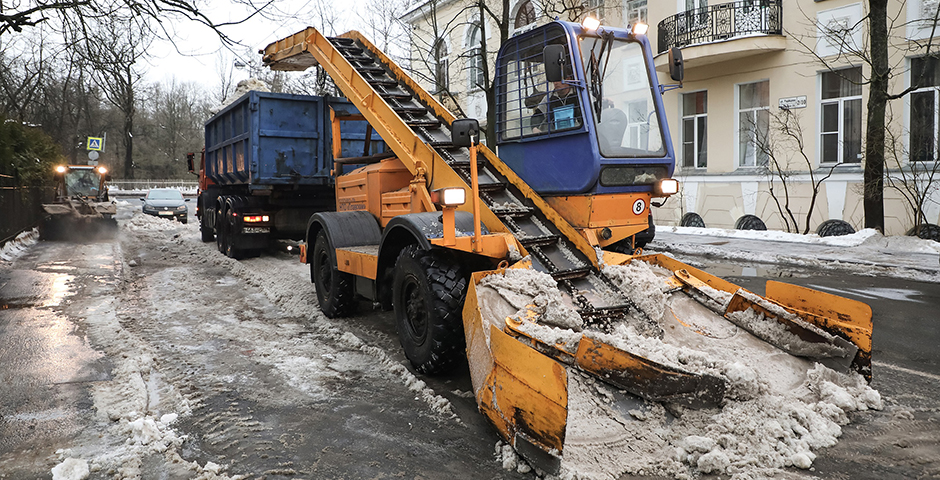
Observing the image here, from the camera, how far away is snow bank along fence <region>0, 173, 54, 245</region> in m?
14.3

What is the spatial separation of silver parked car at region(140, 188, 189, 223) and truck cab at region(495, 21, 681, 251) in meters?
22.0

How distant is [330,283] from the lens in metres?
7.06

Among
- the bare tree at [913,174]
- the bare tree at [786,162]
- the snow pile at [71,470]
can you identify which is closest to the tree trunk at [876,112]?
the bare tree at [913,174]

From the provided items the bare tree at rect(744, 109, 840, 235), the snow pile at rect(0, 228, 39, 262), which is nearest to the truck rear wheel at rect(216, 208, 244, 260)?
the snow pile at rect(0, 228, 39, 262)

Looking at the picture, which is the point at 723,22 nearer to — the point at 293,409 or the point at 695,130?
the point at 695,130

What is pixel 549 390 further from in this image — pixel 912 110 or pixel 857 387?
pixel 912 110

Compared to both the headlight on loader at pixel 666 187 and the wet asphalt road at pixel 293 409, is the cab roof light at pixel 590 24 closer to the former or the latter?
the headlight on loader at pixel 666 187

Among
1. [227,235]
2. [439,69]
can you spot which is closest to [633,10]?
[439,69]

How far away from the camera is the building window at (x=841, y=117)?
581 inches

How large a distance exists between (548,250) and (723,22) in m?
13.9

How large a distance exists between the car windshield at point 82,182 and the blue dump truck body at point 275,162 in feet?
49.1

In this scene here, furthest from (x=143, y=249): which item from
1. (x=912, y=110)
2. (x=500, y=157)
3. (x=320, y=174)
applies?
(x=912, y=110)

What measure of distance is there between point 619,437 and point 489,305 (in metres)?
1.12

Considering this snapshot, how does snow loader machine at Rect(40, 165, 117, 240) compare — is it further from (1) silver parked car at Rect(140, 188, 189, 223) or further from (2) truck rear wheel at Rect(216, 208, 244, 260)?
(2) truck rear wheel at Rect(216, 208, 244, 260)
